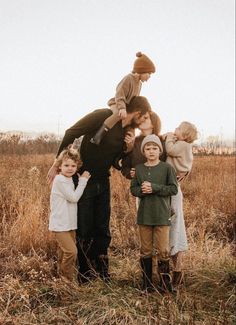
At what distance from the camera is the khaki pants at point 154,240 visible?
3.51 meters

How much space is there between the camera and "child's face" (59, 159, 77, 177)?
11.5 feet

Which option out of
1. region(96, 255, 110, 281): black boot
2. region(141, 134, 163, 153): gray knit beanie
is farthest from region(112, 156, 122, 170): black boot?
region(96, 255, 110, 281): black boot

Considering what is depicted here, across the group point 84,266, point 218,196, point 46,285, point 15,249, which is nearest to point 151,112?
point 84,266

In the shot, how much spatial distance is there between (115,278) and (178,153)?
1327 mm

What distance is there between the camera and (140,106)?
3678 mm

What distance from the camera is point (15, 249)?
454cm

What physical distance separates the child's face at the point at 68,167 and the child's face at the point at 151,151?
2.01 feet

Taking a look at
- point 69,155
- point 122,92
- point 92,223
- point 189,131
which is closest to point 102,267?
point 92,223

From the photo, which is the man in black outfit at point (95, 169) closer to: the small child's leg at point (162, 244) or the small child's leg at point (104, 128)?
the small child's leg at point (104, 128)

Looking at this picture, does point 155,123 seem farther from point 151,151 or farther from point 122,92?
point 122,92

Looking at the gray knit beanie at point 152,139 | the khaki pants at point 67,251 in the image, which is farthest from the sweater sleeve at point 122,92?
the khaki pants at point 67,251

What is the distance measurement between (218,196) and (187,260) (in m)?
2.88

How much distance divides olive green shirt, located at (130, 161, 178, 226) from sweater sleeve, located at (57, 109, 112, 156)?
56 cm

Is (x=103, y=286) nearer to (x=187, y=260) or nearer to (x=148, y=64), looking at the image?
(x=187, y=260)
